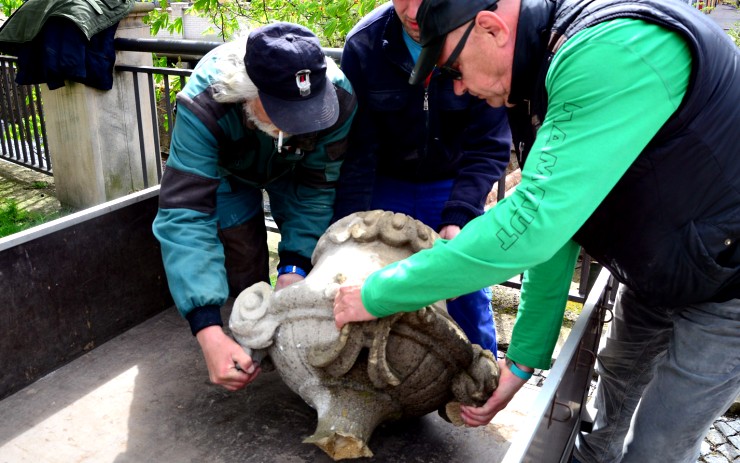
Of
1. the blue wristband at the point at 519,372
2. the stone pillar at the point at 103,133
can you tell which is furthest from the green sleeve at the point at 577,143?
the stone pillar at the point at 103,133

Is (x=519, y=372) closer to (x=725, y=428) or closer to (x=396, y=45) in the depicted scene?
(x=396, y=45)

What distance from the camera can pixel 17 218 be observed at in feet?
17.7

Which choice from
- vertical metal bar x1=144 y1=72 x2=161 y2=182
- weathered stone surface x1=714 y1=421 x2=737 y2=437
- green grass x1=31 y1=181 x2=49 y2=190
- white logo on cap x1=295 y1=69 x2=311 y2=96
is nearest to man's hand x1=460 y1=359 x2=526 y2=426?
white logo on cap x1=295 y1=69 x2=311 y2=96

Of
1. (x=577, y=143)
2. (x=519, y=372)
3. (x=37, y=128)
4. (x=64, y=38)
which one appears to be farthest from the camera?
(x=37, y=128)

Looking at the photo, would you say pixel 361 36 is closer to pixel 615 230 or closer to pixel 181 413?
pixel 615 230

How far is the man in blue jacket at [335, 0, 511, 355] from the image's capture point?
2.56 m

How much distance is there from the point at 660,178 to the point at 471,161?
1.21 m

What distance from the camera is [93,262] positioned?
273 cm

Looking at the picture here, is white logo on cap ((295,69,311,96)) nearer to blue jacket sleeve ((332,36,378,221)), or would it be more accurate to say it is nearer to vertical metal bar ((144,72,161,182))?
blue jacket sleeve ((332,36,378,221))

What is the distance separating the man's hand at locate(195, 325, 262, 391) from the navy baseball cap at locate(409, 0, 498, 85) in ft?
3.43

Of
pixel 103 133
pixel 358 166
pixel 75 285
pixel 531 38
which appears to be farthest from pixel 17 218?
pixel 531 38

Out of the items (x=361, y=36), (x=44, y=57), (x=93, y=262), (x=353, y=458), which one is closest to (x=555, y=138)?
(x=353, y=458)

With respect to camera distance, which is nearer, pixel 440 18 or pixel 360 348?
pixel 440 18

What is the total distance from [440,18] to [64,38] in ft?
12.5
